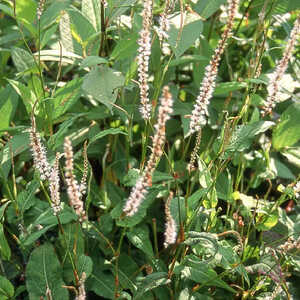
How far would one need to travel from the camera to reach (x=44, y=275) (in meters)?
1.39

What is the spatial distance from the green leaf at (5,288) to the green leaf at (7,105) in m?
0.52

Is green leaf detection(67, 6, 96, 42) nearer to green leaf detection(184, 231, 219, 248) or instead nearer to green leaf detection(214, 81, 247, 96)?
green leaf detection(214, 81, 247, 96)

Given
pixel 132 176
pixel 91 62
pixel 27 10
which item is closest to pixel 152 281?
pixel 132 176

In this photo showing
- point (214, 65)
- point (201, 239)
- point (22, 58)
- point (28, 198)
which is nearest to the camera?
point (214, 65)

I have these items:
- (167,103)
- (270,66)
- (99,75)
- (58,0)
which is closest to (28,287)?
(99,75)

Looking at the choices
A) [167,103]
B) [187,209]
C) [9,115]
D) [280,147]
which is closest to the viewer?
[167,103]

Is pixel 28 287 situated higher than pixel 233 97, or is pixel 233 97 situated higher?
pixel 233 97

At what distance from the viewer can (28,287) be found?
137 cm

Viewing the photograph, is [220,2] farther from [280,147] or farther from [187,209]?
[187,209]

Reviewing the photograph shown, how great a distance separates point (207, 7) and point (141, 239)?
2.83ft

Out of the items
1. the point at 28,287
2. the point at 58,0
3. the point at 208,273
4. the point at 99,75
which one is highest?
the point at 58,0

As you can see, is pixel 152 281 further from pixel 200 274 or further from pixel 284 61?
pixel 284 61

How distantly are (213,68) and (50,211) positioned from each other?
72cm

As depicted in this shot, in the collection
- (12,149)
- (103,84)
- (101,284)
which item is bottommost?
(101,284)
